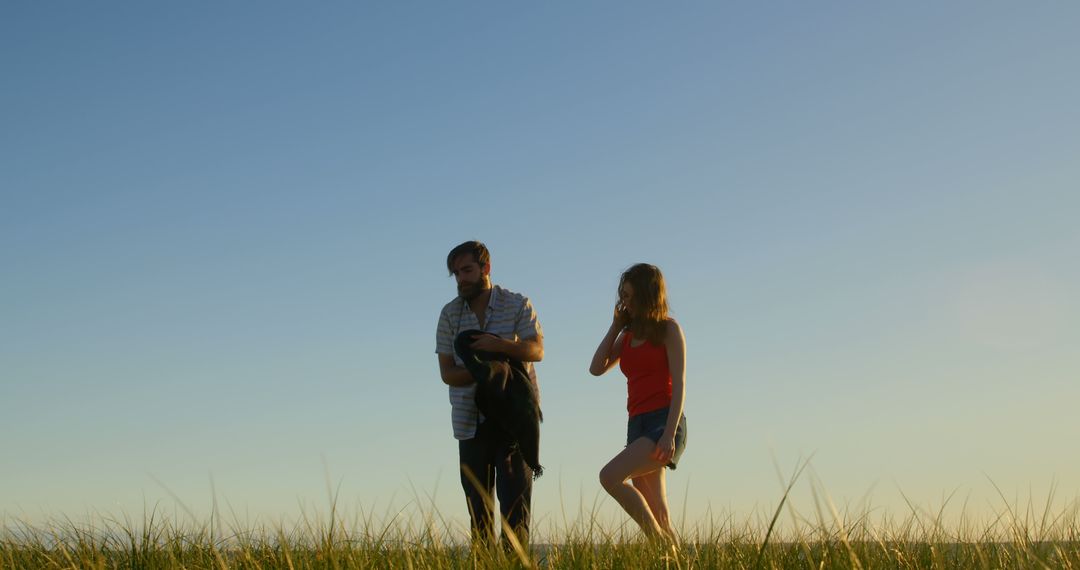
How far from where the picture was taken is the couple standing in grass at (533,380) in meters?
5.66

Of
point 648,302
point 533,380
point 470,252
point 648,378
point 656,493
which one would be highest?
point 470,252

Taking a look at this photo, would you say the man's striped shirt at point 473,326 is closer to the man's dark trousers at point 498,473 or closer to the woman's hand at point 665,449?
the man's dark trousers at point 498,473

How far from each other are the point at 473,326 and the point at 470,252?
470 millimetres

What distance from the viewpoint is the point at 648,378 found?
5.84 meters

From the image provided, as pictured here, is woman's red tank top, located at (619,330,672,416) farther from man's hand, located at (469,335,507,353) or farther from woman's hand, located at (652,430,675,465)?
man's hand, located at (469,335,507,353)

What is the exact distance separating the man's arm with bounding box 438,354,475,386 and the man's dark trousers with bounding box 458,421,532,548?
0.29 metres

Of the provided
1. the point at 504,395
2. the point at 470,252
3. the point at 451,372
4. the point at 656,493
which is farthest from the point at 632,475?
the point at 470,252

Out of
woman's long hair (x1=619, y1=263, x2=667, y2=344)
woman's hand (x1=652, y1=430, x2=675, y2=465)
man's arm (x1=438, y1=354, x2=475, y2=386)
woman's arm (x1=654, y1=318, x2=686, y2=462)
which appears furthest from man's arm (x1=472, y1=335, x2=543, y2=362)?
woman's hand (x1=652, y1=430, x2=675, y2=465)

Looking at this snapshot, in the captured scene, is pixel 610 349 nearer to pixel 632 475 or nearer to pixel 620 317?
pixel 620 317

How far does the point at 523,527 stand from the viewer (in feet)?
19.7

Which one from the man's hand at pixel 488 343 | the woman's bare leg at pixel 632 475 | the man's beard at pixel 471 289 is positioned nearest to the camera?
the woman's bare leg at pixel 632 475

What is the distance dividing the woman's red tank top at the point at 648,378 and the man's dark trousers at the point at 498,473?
795 mm

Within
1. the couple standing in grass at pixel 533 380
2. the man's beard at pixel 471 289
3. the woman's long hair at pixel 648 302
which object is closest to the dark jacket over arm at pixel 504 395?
the couple standing in grass at pixel 533 380

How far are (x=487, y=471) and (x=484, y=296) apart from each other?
1.06 m
